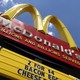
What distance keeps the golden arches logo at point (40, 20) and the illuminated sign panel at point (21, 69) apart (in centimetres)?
333

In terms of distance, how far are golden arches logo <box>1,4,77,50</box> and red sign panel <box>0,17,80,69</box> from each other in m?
0.57

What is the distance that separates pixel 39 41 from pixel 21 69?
3.11 m

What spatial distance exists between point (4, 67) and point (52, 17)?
27.8 feet

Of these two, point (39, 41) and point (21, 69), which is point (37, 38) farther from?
point (21, 69)

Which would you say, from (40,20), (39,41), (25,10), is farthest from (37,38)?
(25,10)

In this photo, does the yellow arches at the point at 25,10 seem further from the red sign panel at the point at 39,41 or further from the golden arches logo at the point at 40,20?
the red sign panel at the point at 39,41

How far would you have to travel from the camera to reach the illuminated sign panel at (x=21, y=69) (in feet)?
48.6

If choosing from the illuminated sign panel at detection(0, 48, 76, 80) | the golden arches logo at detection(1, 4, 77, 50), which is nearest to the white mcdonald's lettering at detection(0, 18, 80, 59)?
the golden arches logo at detection(1, 4, 77, 50)

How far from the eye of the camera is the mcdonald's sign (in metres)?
17.2

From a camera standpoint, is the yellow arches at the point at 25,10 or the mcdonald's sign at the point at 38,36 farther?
the yellow arches at the point at 25,10

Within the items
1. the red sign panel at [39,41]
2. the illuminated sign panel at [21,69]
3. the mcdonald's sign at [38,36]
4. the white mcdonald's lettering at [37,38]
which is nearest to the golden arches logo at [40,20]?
the mcdonald's sign at [38,36]

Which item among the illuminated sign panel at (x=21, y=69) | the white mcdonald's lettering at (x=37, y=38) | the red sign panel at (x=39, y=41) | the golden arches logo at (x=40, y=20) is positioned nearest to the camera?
the illuminated sign panel at (x=21, y=69)

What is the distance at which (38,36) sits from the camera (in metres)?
18.3

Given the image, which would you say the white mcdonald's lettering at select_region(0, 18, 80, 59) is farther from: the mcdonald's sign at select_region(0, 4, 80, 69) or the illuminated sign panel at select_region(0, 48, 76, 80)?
the illuminated sign panel at select_region(0, 48, 76, 80)
